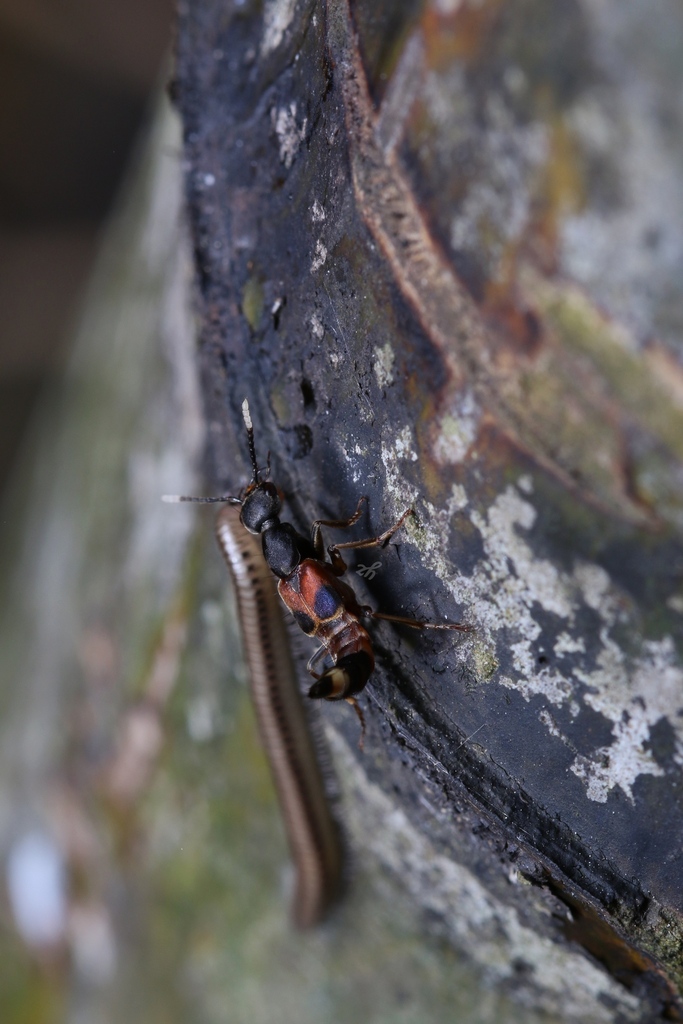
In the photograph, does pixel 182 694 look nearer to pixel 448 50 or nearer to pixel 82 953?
pixel 82 953

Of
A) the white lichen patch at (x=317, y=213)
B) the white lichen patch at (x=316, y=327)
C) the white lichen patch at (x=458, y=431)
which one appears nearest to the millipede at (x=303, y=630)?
the white lichen patch at (x=458, y=431)

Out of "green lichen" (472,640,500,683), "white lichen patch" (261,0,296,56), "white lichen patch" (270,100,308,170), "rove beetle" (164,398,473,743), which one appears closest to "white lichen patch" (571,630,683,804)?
"green lichen" (472,640,500,683)

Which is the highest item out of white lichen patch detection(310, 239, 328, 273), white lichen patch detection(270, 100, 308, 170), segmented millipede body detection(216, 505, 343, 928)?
white lichen patch detection(270, 100, 308, 170)

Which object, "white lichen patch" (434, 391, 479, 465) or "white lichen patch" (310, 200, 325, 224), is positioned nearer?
"white lichen patch" (434, 391, 479, 465)

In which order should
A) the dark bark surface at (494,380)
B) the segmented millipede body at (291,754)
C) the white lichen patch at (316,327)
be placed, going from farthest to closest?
the segmented millipede body at (291,754)
the white lichen patch at (316,327)
the dark bark surface at (494,380)

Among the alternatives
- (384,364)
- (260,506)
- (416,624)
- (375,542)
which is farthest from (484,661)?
(260,506)

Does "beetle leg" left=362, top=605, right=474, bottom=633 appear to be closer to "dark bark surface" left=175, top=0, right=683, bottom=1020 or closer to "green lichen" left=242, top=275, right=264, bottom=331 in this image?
"dark bark surface" left=175, top=0, right=683, bottom=1020

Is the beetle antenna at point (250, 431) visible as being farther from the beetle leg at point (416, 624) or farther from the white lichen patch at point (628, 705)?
the white lichen patch at point (628, 705)
